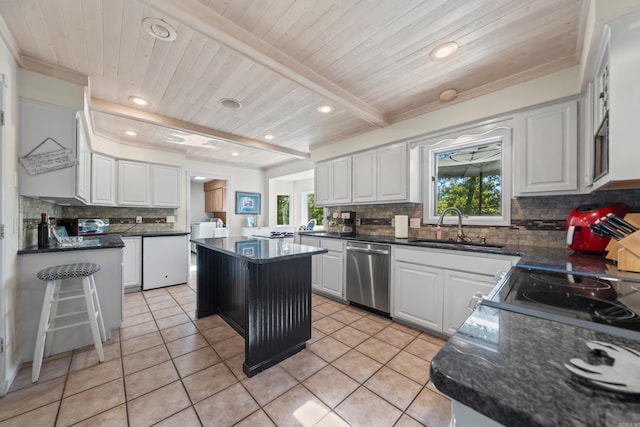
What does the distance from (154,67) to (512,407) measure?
115 inches

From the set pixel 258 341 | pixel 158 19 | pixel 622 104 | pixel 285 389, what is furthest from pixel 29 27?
pixel 622 104

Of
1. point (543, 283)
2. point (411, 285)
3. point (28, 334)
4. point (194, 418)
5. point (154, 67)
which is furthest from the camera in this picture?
point (411, 285)

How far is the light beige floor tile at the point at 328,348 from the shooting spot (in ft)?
6.77

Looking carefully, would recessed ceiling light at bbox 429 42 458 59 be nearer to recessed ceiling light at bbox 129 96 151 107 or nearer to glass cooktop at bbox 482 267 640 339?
glass cooktop at bbox 482 267 640 339

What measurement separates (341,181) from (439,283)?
6.74ft

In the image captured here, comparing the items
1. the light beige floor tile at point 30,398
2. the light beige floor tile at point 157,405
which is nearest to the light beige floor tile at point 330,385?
the light beige floor tile at point 157,405

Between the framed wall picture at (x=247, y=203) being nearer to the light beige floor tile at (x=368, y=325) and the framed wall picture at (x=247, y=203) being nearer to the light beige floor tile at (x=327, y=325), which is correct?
the light beige floor tile at (x=327, y=325)

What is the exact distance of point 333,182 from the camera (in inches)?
155

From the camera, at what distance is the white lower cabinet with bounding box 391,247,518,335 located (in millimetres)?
2072

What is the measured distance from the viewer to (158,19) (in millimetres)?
1598

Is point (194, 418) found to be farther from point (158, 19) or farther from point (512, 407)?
point (158, 19)

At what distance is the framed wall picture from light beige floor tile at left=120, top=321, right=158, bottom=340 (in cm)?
338

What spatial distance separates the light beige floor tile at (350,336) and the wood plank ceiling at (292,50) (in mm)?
2362

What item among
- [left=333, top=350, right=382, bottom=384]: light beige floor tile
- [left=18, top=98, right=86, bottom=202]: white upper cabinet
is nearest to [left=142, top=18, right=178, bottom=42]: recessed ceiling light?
[left=18, top=98, right=86, bottom=202]: white upper cabinet
